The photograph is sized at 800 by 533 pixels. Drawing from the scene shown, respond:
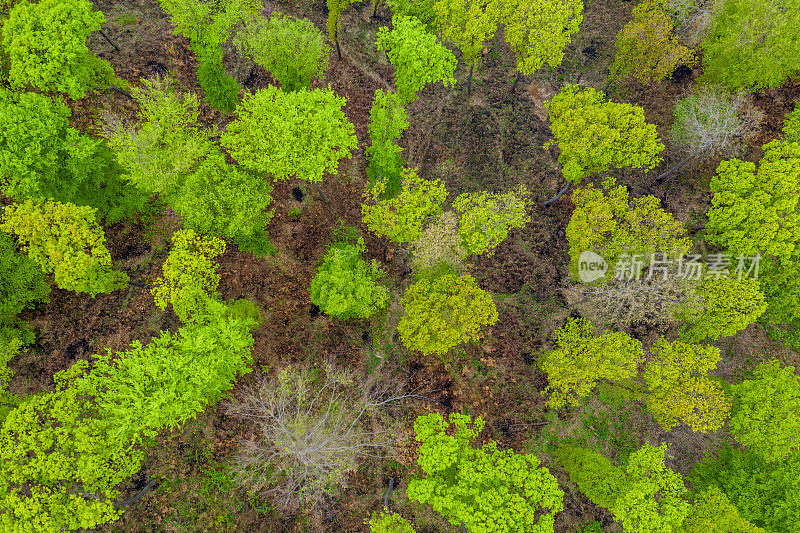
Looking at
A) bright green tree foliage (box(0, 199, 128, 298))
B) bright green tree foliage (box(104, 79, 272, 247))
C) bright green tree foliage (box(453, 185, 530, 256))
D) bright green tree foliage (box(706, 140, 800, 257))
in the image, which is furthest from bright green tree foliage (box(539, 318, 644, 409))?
bright green tree foliage (box(0, 199, 128, 298))

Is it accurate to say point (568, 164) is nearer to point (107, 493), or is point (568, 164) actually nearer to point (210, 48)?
point (210, 48)

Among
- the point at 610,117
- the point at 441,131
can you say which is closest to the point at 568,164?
the point at 610,117

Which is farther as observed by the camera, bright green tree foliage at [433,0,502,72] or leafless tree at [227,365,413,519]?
bright green tree foliage at [433,0,502,72]

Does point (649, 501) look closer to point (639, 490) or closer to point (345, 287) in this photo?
point (639, 490)

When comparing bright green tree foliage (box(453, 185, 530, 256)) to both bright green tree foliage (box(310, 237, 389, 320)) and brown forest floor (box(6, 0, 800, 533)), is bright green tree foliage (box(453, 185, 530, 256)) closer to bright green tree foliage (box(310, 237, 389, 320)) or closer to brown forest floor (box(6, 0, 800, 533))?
brown forest floor (box(6, 0, 800, 533))

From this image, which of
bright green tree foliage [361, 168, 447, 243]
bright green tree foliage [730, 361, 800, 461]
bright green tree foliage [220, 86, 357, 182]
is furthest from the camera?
bright green tree foliage [361, 168, 447, 243]

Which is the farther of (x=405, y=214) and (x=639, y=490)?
(x=405, y=214)

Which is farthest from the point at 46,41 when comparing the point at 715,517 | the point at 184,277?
the point at 715,517
